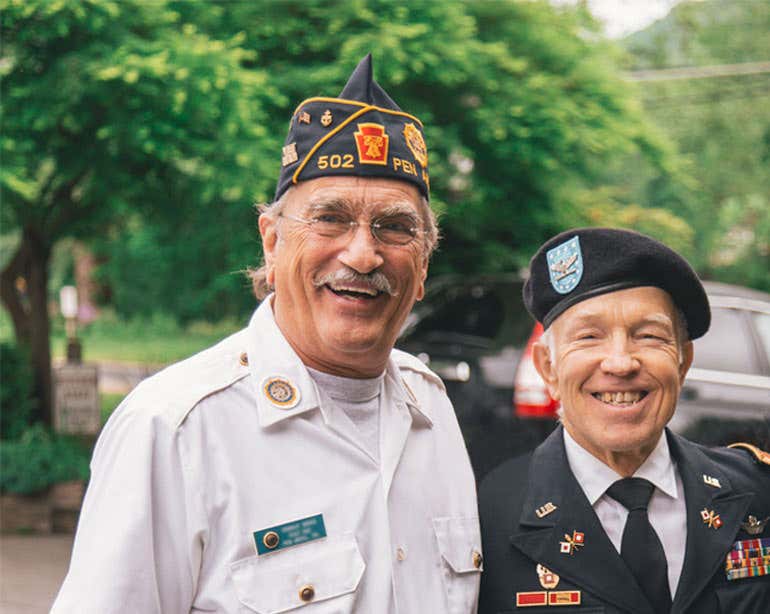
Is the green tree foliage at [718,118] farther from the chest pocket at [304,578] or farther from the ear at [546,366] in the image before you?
the chest pocket at [304,578]

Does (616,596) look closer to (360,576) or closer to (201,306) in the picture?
(360,576)

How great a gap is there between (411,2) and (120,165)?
2.42m

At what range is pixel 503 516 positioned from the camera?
2.19 meters

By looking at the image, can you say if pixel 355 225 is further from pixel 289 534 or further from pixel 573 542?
pixel 573 542

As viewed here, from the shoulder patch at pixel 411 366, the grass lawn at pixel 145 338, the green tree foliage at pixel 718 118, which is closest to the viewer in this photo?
the shoulder patch at pixel 411 366

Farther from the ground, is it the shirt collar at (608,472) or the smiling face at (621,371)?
the smiling face at (621,371)

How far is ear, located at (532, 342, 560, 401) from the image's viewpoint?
2.17m

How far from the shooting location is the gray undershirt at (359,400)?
1.98 m

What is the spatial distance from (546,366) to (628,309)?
26cm

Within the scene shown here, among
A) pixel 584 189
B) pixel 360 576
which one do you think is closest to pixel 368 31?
pixel 584 189

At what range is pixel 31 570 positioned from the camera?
564cm

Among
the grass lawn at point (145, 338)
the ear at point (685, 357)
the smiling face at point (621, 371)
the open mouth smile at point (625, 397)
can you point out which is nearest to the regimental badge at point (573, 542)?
the smiling face at point (621, 371)

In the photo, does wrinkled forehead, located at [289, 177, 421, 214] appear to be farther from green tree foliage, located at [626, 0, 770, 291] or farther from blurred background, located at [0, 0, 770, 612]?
green tree foliage, located at [626, 0, 770, 291]

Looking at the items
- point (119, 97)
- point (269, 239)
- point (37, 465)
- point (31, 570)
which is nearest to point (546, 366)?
point (269, 239)
